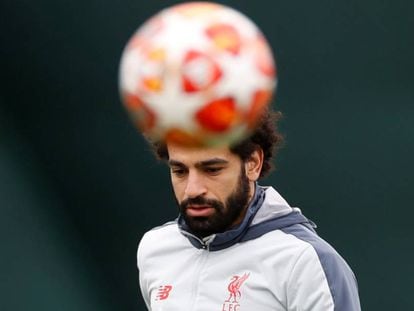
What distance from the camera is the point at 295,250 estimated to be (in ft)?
11.7

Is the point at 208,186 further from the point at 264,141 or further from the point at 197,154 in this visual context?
the point at 264,141

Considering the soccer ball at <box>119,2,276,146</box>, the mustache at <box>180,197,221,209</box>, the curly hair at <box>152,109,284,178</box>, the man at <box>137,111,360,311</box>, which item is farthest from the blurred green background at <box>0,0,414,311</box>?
the soccer ball at <box>119,2,276,146</box>

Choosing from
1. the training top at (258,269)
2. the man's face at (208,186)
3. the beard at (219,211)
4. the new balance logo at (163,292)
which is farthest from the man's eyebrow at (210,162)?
the new balance logo at (163,292)

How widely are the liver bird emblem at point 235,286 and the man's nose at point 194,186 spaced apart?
31cm

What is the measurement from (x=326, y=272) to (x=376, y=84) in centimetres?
190

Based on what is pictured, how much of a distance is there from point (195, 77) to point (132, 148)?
9.07ft

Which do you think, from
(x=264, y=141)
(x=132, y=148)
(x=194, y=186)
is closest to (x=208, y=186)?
(x=194, y=186)

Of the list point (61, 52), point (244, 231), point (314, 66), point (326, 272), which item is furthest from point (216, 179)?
point (61, 52)

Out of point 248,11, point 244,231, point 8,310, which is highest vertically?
point 248,11

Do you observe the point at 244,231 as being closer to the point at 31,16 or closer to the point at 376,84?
the point at 376,84

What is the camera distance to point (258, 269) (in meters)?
3.63

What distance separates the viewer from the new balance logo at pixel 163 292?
12.5 ft

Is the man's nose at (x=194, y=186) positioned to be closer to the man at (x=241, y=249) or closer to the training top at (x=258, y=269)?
the man at (x=241, y=249)

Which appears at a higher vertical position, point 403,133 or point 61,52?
point 61,52
